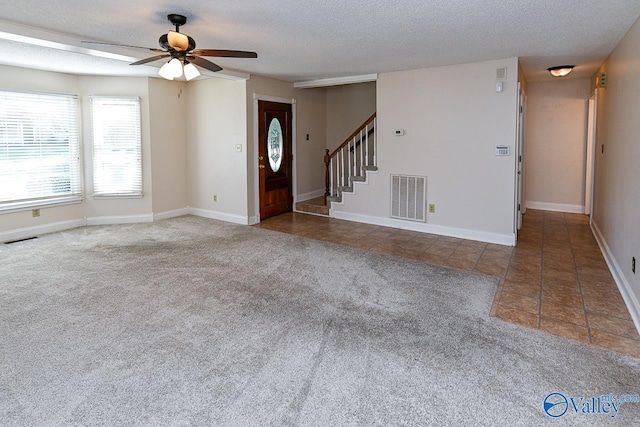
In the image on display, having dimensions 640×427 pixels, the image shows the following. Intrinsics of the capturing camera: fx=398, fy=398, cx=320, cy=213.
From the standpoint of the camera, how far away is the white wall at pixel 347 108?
800cm

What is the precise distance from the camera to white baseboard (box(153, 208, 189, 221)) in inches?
271

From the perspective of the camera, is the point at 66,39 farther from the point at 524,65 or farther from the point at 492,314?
the point at 524,65

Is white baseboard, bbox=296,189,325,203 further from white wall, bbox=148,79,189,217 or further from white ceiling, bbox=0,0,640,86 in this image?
white ceiling, bbox=0,0,640,86

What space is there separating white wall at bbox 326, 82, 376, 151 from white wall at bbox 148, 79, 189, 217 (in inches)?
115

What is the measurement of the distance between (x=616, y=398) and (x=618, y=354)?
0.55m

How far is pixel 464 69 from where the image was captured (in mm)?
5355

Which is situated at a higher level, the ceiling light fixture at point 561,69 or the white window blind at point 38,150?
the ceiling light fixture at point 561,69

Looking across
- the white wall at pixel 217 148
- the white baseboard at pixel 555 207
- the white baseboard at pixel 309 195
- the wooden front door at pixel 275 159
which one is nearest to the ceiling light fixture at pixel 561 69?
the white baseboard at pixel 555 207

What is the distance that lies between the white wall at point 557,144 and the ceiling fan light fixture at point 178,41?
6.47 metres

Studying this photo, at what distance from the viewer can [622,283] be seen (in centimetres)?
361

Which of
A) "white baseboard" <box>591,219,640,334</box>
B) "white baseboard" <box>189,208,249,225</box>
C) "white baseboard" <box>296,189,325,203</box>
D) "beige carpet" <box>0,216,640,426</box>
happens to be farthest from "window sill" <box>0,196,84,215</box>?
"white baseboard" <box>591,219,640,334</box>

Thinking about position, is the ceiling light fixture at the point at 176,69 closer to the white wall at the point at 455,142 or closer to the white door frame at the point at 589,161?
the white wall at the point at 455,142

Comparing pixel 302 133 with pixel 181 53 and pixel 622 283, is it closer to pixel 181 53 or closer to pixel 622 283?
pixel 181 53

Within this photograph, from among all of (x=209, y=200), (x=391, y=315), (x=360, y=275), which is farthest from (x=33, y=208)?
(x=391, y=315)
